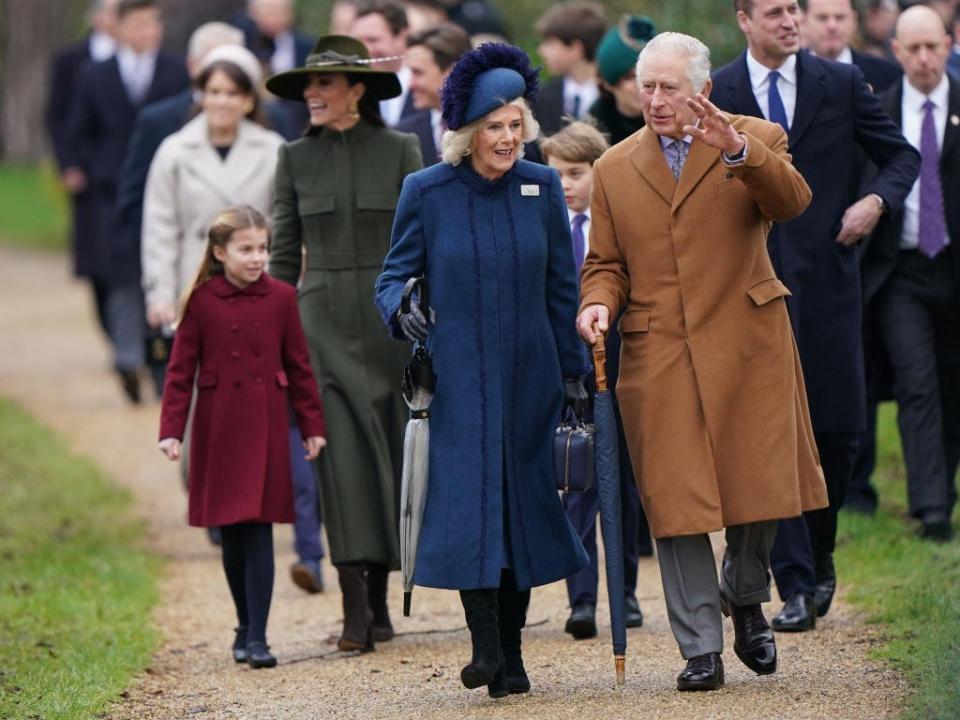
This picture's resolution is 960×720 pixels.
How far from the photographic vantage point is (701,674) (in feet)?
22.9

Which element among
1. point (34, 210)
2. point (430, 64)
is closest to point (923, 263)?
point (430, 64)

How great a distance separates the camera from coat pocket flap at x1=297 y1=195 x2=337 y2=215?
8.44 metres

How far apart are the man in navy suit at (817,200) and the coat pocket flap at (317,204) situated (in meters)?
1.50

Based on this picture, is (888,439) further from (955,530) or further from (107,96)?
(107,96)

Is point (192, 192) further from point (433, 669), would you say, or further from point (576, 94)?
point (433, 669)

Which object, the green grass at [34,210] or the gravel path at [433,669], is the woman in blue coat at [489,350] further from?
the green grass at [34,210]

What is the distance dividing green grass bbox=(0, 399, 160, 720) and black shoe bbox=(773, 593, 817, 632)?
2.35 m

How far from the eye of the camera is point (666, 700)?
6.89 metres

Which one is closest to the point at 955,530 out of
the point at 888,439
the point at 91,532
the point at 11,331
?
the point at 888,439

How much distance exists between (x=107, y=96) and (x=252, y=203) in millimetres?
5314

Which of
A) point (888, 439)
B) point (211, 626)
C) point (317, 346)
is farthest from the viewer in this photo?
point (888, 439)

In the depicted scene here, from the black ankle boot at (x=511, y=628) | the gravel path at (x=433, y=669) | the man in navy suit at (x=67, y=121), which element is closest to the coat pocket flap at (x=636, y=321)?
the black ankle boot at (x=511, y=628)

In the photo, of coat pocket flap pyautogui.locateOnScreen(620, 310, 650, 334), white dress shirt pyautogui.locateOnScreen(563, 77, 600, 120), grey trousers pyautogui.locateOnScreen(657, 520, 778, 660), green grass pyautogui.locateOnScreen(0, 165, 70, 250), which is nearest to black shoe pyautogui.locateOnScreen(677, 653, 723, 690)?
grey trousers pyautogui.locateOnScreen(657, 520, 778, 660)

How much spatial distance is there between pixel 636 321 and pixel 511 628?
42.1 inches
